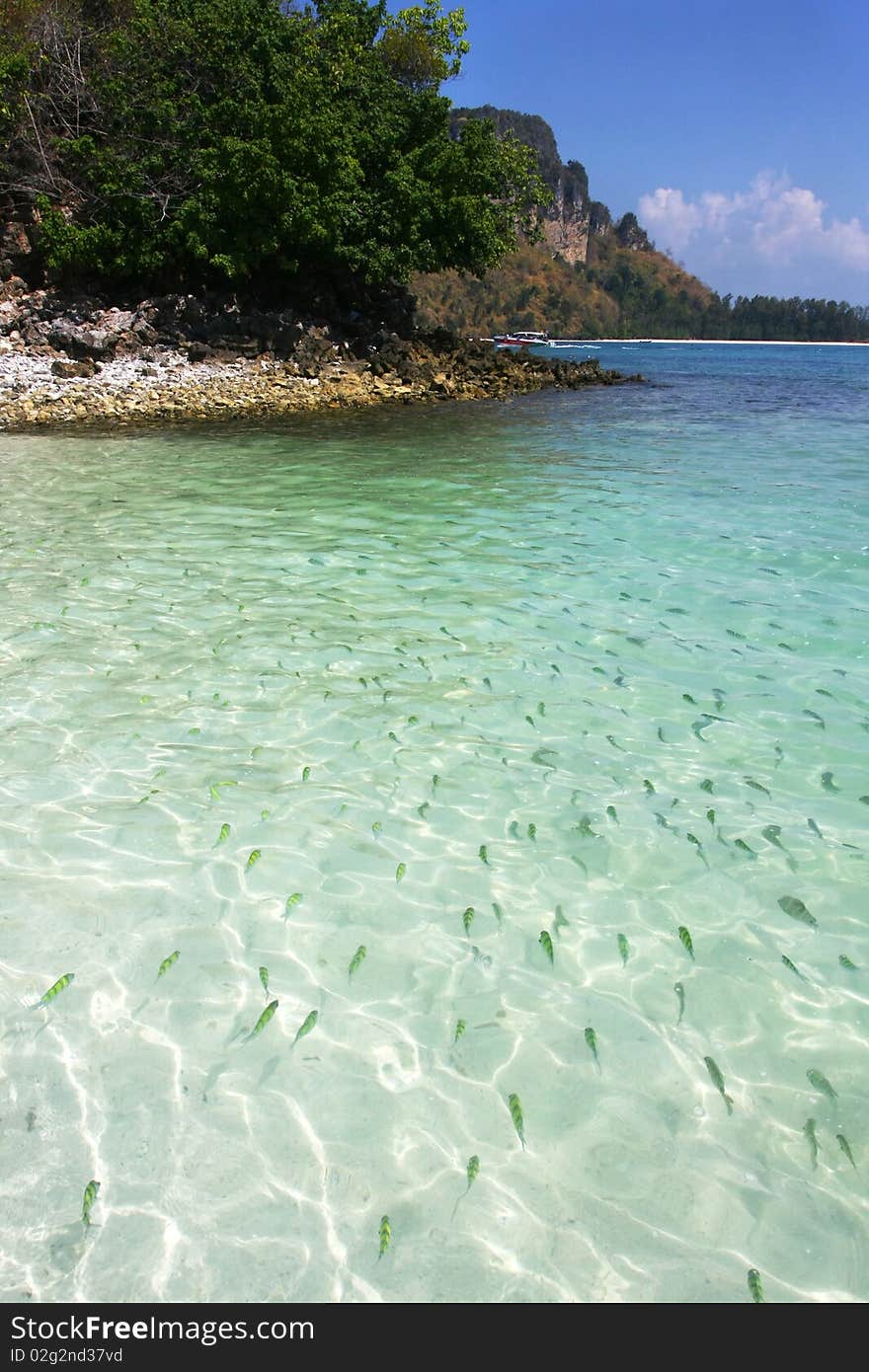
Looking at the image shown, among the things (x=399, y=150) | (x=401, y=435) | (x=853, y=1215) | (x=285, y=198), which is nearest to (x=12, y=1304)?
(x=853, y=1215)

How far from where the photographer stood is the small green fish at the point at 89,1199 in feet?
9.36

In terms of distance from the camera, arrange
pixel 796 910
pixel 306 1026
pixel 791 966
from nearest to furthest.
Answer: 1. pixel 306 1026
2. pixel 791 966
3. pixel 796 910

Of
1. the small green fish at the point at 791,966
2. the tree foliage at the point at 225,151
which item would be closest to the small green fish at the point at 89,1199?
the small green fish at the point at 791,966

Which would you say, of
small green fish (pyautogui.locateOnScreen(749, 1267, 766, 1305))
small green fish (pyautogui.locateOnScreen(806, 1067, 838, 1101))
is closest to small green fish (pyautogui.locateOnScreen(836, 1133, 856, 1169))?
small green fish (pyautogui.locateOnScreen(806, 1067, 838, 1101))

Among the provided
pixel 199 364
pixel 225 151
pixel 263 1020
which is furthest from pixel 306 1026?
pixel 225 151

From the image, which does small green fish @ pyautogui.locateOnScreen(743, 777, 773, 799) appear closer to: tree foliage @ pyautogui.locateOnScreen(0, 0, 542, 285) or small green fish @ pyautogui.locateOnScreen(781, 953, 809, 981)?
small green fish @ pyautogui.locateOnScreen(781, 953, 809, 981)

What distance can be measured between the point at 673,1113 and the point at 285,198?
3059cm

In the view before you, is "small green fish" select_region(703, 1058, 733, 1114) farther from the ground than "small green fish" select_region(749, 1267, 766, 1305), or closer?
farther from the ground

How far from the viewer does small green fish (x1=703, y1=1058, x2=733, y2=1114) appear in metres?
3.33

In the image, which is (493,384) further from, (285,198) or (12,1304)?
(12,1304)

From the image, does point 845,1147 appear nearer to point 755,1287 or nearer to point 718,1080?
point 718,1080

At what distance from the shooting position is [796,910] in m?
4.33

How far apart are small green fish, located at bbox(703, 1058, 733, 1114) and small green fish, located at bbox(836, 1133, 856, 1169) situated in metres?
0.37

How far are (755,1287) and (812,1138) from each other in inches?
24.6
